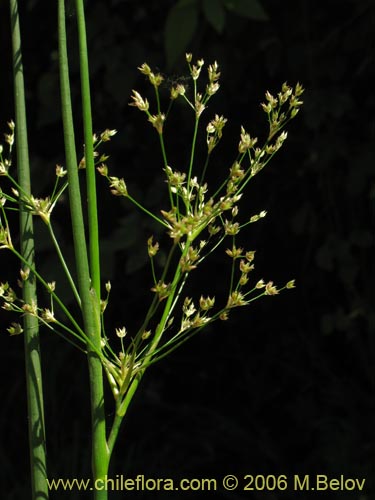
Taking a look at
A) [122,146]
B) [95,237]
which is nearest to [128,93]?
[122,146]

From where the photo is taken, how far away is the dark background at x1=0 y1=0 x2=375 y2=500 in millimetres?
1706

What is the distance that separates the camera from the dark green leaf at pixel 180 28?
124cm

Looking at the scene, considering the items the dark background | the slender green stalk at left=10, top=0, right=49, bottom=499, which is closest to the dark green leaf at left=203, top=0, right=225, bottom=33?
the dark background

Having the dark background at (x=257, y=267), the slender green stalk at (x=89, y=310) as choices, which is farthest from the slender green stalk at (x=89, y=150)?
the dark background at (x=257, y=267)

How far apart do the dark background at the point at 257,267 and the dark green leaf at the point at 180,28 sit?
308mm

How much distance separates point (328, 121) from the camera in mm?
1797

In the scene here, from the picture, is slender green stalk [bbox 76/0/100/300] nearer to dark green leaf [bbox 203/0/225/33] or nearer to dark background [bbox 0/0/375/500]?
dark green leaf [bbox 203/0/225/33]

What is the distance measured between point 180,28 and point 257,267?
2.60 feet

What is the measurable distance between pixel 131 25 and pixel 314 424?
102cm

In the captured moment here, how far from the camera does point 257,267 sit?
6.29ft

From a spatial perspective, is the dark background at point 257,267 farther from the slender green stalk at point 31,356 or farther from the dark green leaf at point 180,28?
the slender green stalk at point 31,356

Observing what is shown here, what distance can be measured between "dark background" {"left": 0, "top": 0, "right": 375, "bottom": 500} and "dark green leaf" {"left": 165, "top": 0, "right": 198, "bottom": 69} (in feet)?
1.01

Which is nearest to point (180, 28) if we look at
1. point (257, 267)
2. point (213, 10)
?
point (213, 10)

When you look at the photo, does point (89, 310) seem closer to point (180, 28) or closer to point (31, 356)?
point (31, 356)
